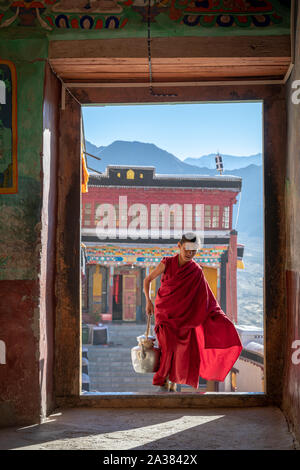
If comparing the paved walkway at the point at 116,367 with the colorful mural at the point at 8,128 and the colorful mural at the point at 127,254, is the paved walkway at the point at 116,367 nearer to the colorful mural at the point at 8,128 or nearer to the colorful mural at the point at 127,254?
the colorful mural at the point at 127,254

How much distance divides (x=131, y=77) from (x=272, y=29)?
1.10 metres

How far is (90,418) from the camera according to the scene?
10.7 feet

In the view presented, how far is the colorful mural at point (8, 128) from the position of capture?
317cm

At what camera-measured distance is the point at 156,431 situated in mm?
2953

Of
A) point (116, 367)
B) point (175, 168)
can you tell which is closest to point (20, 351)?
point (116, 367)

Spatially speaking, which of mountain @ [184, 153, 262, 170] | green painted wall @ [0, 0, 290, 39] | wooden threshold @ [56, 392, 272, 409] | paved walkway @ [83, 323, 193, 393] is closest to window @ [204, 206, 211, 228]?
paved walkway @ [83, 323, 193, 393]

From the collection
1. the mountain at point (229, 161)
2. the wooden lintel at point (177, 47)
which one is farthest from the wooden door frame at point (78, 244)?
the mountain at point (229, 161)

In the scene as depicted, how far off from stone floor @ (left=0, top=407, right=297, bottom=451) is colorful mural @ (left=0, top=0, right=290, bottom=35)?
8.78ft

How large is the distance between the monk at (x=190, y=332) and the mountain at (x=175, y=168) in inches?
2470
